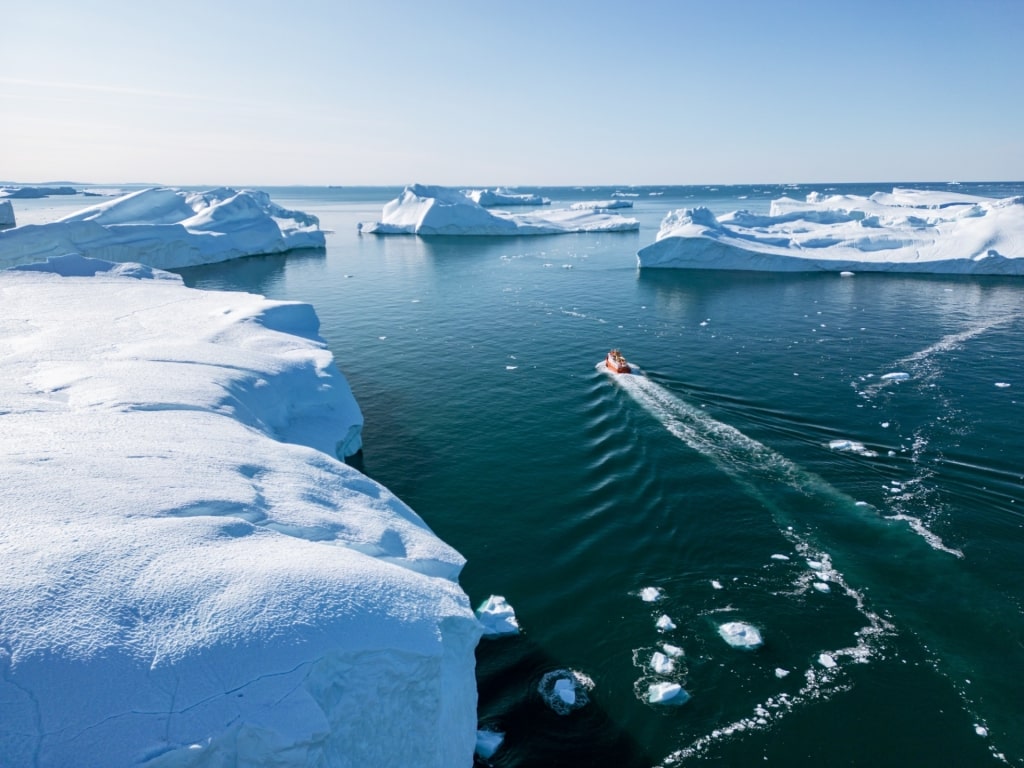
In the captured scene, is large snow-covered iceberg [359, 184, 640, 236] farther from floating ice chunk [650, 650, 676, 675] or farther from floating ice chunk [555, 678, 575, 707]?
floating ice chunk [555, 678, 575, 707]

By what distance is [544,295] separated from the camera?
51.6m

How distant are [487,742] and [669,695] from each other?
13.5 feet

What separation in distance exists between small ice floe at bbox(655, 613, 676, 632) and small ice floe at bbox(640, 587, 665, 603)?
0.73 meters

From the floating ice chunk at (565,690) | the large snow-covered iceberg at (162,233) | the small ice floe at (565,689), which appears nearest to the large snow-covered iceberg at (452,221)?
the large snow-covered iceberg at (162,233)

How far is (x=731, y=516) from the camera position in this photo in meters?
18.1

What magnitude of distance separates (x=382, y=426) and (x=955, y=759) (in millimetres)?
21468

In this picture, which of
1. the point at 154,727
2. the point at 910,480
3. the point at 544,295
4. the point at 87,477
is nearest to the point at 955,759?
the point at 910,480

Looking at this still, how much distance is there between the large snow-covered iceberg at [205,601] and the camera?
6.65 metres

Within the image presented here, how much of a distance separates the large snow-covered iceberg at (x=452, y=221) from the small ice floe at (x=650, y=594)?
8846 centimetres

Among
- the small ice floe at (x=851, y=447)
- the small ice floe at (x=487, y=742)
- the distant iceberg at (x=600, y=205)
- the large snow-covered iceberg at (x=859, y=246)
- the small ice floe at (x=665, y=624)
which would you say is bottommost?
the small ice floe at (x=487, y=742)

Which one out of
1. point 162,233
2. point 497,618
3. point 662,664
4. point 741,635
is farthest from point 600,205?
point 662,664

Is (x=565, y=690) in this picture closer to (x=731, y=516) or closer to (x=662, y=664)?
(x=662, y=664)

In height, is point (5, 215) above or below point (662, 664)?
above

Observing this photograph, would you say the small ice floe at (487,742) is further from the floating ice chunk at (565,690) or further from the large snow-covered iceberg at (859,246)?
the large snow-covered iceberg at (859,246)
